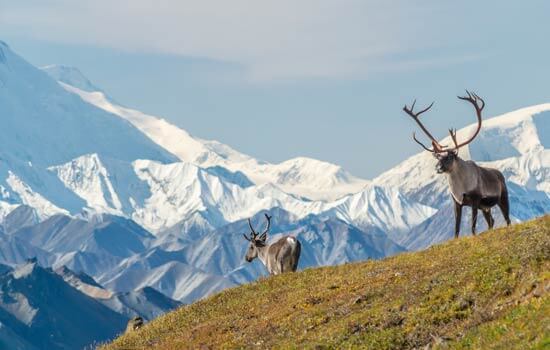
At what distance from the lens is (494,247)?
3500cm

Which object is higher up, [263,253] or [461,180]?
[461,180]

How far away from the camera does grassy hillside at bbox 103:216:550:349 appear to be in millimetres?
27375

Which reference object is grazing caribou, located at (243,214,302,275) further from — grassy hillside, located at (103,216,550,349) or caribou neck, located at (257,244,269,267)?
grassy hillside, located at (103,216,550,349)

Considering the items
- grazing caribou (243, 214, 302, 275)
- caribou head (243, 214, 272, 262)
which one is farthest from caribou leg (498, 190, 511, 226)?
caribou head (243, 214, 272, 262)

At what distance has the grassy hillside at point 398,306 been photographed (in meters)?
27.4

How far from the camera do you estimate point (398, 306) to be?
31.6 meters

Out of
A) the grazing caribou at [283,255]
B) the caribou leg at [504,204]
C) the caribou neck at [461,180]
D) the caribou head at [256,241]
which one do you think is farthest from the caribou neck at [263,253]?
the caribou leg at [504,204]

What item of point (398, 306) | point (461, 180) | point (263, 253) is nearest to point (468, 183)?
point (461, 180)

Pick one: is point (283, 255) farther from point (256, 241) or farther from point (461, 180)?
point (461, 180)

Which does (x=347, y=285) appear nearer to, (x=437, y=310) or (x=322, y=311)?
(x=322, y=311)

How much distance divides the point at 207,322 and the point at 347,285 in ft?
18.3

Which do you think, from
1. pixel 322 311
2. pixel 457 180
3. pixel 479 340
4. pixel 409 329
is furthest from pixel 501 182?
pixel 479 340

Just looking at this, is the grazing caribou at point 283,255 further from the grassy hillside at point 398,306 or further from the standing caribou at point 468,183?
the standing caribou at point 468,183

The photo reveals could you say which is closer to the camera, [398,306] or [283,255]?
[398,306]
